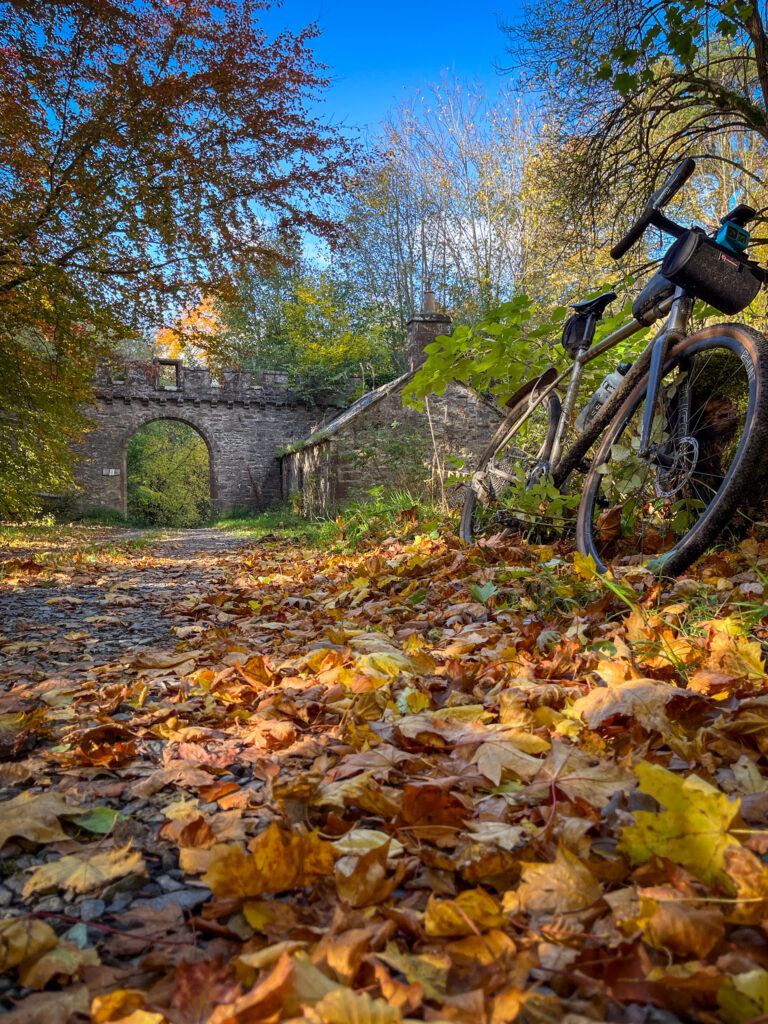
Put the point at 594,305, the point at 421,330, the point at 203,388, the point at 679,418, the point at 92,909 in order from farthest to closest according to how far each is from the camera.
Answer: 1. the point at 203,388
2. the point at 421,330
3. the point at 594,305
4. the point at 679,418
5. the point at 92,909

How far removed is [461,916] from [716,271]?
230cm

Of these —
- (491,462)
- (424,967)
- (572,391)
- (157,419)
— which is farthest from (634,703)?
(157,419)

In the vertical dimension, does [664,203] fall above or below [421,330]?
below

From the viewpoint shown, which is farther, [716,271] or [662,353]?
[662,353]

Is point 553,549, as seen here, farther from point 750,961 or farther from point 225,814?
point 750,961

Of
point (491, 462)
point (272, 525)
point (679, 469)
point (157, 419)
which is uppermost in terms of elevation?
point (157, 419)

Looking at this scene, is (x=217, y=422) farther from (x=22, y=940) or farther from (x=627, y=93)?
(x=22, y=940)

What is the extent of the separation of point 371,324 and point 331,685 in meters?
19.0

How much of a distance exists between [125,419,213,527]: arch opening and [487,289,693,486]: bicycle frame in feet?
62.2

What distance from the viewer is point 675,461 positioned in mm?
2346

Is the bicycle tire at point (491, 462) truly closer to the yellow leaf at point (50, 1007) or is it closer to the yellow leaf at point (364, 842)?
the yellow leaf at point (364, 842)

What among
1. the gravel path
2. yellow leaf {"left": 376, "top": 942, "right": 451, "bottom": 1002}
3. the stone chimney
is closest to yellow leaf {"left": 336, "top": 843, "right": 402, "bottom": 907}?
yellow leaf {"left": 376, "top": 942, "right": 451, "bottom": 1002}

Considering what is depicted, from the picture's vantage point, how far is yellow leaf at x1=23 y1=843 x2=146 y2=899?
1.00 meters

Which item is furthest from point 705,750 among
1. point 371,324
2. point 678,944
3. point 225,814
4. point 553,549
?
point 371,324
